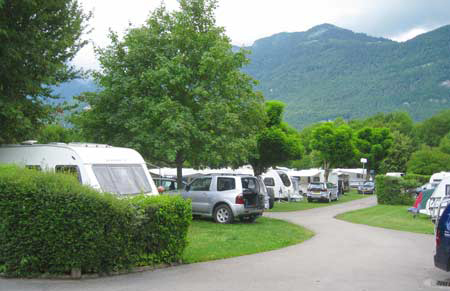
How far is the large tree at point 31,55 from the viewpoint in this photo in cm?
1255

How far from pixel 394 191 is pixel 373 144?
127 ft

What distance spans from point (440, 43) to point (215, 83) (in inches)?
7037

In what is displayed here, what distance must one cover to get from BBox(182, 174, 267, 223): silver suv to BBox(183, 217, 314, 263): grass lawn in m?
0.40

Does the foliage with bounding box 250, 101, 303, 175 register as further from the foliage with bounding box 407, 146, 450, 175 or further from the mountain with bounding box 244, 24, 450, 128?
the mountain with bounding box 244, 24, 450, 128

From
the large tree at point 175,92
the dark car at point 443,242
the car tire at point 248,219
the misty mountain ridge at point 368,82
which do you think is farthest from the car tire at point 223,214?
the misty mountain ridge at point 368,82

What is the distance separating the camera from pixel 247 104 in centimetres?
1961

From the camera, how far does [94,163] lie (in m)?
11.9

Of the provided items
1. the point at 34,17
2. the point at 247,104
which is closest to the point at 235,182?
the point at 247,104

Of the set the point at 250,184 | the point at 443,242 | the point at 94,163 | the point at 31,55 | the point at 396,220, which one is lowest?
the point at 396,220

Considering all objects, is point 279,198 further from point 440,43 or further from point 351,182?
point 440,43

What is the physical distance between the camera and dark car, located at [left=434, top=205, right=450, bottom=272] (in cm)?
806

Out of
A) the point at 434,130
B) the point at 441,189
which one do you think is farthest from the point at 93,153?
the point at 434,130

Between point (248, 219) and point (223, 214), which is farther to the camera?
point (248, 219)

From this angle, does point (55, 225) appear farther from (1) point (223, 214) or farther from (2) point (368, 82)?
(2) point (368, 82)
